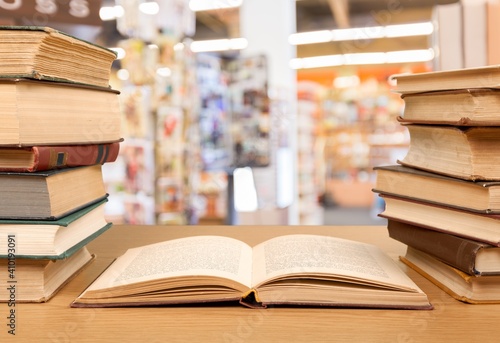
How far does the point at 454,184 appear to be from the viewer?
2.43 feet

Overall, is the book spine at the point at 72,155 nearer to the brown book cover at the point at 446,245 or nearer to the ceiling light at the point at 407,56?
the brown book cover at the point at 446,245

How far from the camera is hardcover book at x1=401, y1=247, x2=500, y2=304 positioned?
27.5 inches

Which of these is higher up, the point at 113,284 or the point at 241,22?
the point at 241,22

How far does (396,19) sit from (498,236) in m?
8.81

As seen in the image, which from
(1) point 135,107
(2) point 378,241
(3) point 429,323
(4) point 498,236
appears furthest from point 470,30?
(1) point 135,107

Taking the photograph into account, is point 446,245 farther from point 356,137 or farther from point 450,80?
point 356,137

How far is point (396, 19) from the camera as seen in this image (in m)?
8.87

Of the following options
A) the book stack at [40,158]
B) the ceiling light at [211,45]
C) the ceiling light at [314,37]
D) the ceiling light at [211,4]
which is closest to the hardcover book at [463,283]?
the book stack at [40,158]

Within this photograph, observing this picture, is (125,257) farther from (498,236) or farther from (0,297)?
(498,236)

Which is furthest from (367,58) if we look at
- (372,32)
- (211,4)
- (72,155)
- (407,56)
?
(72,155)

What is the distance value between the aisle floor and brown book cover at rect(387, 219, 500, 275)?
588 cm

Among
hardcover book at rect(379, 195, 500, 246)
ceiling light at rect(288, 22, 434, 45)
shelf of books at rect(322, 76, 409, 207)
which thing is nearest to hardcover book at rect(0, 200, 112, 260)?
hardcover book at rect(379, 195, 500, 246)

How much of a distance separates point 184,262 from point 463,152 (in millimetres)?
394

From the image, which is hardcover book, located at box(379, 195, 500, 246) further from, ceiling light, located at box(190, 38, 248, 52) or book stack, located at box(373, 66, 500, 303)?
ceiling light, located at box(190, 38, 248, 52)
